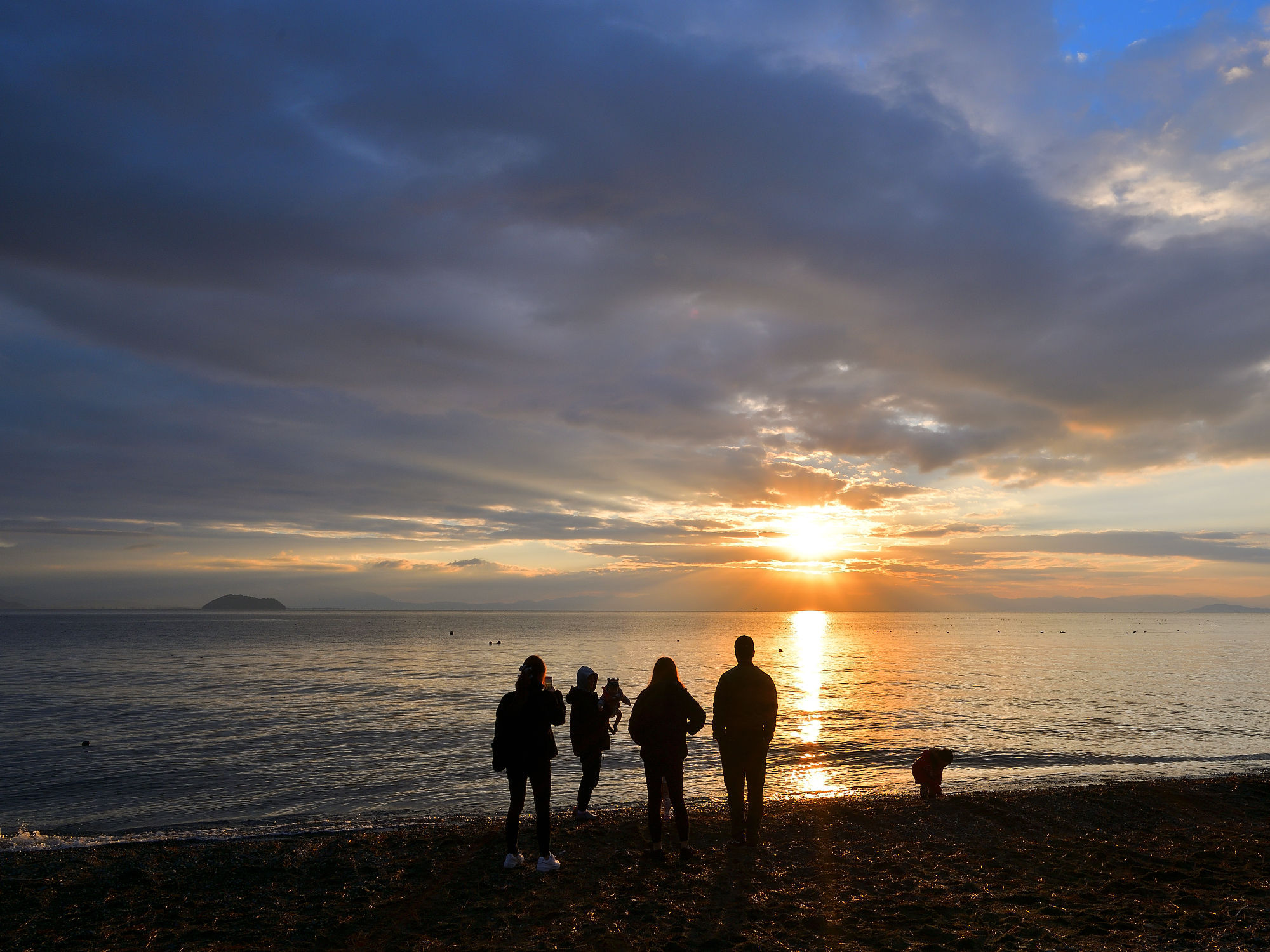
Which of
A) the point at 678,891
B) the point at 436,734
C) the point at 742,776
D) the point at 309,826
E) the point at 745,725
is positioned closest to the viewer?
the point at 678,891

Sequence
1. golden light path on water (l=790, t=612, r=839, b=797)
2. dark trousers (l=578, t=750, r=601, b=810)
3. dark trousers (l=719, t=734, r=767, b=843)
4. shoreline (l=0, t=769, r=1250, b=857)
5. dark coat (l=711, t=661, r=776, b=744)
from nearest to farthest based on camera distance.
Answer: dark coat (l=711, t=661, r=776, b=744) → dark trousers (l=719, t=734, r=767, b=843) → dark trousers (l=578, t=750, r=601, b=810) → shoreline (l=0, t=769, r=1250, b=857) → golden light path on water (l=790, t=612, r=839, b=797)

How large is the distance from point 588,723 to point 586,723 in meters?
0.03

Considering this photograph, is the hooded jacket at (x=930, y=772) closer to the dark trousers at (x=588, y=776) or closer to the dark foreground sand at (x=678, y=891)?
the dark foreground sand at (x=678, y=891)

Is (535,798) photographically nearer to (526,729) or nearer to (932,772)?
(526,729)

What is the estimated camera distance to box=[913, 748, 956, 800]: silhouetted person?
1524 cm

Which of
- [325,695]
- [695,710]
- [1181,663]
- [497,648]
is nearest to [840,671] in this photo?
[1181,663]

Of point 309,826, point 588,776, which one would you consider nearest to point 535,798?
point 588,776

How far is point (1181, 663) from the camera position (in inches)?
2849

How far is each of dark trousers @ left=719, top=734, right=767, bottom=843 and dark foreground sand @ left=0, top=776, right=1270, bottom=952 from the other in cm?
41

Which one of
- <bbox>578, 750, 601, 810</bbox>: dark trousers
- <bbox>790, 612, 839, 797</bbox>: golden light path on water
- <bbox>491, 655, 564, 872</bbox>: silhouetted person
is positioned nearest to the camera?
<bbox>491, 655, 564, 872</bbox>: silhouetted person

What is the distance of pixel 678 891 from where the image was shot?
8.57 m

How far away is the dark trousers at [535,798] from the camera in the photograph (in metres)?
8.86

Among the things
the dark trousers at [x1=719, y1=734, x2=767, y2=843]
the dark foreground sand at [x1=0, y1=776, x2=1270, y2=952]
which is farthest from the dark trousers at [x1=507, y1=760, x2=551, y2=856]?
the dark trousers at [x1=719, y1=734, x2=767, y2=843]

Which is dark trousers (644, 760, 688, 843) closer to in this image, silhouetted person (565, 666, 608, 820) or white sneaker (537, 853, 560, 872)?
white sneaker (537, 853, 560, 872)
